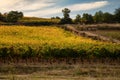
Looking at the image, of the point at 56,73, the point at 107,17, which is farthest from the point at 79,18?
the point at 56,73

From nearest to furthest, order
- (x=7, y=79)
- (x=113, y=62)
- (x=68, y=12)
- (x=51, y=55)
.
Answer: (x=7, y=79)
(x=113, y=62)
(x=51, y=55)
(x=68, y=12)

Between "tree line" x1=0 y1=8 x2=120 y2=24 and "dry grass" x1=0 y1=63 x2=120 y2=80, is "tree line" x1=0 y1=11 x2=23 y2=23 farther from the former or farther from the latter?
"dry grass" x1=0 y1=63 x2=120 y2=80

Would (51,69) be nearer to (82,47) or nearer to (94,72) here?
(94,72)

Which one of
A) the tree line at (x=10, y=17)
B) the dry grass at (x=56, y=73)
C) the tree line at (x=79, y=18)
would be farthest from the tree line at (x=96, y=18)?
the dry grass at (x=56, y=73)

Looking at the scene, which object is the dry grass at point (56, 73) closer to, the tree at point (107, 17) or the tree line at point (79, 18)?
the tree line at point (79, 18)

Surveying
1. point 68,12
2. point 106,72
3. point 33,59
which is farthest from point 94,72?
point 68,12

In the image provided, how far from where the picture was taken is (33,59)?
31.1 meters

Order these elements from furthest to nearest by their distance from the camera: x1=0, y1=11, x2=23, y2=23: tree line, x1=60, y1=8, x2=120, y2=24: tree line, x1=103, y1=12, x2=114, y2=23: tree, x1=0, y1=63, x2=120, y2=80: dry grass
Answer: x1=103, y1=12, x2=114, y2=23: tree < x1=60, y1=8, x2=120, y2=24: tree line < x1=0, y1=11, x2=23, y2=23: tree line < x1=0, y1=63, x2=120, y2=80: dry grass

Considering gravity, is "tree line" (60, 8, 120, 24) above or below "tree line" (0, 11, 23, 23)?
below

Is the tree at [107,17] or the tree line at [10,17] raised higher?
the tree line at [10,17]

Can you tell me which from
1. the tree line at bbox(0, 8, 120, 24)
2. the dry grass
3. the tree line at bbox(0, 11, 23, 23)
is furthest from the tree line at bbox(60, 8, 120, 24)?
the dry grass

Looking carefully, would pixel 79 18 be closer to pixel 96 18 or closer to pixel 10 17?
pixel 96 18

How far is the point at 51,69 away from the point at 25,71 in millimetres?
1538

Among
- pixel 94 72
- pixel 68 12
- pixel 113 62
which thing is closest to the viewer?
pixel 94 72
